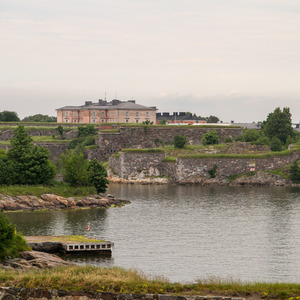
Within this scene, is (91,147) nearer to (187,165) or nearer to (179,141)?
(179,141)

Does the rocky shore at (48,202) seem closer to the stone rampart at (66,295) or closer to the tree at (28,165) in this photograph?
the tree at (28,165)

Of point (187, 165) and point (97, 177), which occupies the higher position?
point (187, 165)

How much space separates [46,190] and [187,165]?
28.2 m

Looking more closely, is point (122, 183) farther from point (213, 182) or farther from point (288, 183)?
point (288, 183)

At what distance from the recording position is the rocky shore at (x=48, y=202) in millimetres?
58675

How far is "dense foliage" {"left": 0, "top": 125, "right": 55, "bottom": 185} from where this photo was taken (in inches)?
2499

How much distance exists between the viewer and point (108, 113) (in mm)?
116625

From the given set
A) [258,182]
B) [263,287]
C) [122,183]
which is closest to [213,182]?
[258,182]

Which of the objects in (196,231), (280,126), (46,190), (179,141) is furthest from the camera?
(280,126)

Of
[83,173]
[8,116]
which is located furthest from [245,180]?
[8,116]

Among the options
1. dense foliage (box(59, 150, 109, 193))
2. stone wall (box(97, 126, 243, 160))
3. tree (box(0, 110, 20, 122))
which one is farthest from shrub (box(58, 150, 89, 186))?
tree (box(0, 110, 20, 122))

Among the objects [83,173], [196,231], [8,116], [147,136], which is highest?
[8,116]

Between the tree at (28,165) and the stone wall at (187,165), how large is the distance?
23471 millimetres

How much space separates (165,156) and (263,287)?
62501mm
